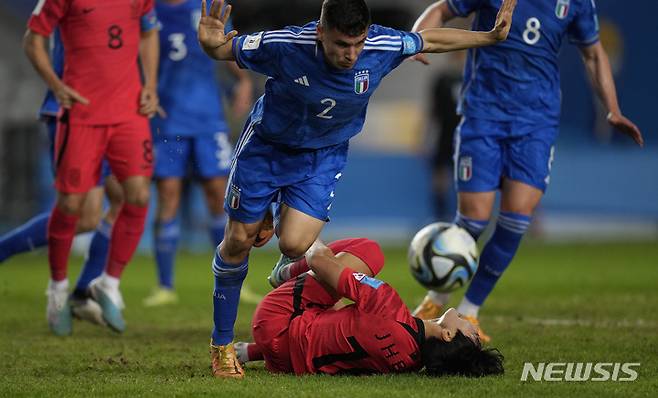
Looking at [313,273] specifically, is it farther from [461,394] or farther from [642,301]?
[642,301]

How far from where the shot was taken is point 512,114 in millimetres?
7645

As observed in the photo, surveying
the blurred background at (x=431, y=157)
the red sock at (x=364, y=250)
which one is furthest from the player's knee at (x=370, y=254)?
the blurred background at (x=431, y=157)

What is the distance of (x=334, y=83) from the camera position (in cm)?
590

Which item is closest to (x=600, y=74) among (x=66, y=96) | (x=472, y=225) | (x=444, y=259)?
(x=472, y=225)

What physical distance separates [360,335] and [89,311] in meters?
2.99

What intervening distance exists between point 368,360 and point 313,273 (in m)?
0.54

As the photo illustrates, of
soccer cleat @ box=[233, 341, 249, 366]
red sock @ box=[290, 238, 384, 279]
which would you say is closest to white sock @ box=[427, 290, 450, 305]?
red sock @ box=[290, 238, 384, 279]

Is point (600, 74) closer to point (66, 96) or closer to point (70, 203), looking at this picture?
point (66, 96)

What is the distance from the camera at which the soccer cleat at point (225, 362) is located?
594cm

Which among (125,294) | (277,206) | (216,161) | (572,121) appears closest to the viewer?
(277,206)

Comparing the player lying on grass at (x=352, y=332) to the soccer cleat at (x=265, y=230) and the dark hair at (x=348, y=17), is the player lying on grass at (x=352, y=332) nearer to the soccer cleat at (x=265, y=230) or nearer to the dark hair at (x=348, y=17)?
the soccer cleat at (x=265, y=230)

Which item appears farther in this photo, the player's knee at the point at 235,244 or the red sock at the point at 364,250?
the red sock at the point at 364,250

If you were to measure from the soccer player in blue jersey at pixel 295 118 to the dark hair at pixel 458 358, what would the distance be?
3.03 ft

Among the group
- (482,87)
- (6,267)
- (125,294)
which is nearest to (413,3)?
(6,267)
